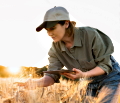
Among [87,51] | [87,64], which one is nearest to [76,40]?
[87,51]

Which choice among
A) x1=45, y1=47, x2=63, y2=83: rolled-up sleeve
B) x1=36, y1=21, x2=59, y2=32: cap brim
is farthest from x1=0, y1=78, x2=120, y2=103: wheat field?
x1=36, y1=21, x2=59, y2=32: cap brim

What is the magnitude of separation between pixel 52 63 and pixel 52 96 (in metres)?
0.81

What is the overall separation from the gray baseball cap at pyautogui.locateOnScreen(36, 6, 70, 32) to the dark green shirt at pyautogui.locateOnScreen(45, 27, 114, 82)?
0.35m

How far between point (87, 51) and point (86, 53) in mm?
30

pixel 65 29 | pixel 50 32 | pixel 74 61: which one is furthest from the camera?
pixel 74 61

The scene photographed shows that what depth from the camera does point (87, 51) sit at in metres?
3.51

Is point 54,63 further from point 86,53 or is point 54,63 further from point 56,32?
point 56,32

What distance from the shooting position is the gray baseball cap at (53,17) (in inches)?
122

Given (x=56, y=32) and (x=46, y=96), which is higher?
(x=56, y=32)

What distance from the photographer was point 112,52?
3.51m

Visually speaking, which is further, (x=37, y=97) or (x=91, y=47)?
(x=91, y=47)

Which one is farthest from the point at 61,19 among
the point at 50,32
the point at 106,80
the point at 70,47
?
the point at 106,80

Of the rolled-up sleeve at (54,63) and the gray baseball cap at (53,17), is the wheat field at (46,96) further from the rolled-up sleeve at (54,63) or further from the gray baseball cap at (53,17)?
the gray baseball cap at (53,17)

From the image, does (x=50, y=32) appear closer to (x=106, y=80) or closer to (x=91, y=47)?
(x=91, y=47)
